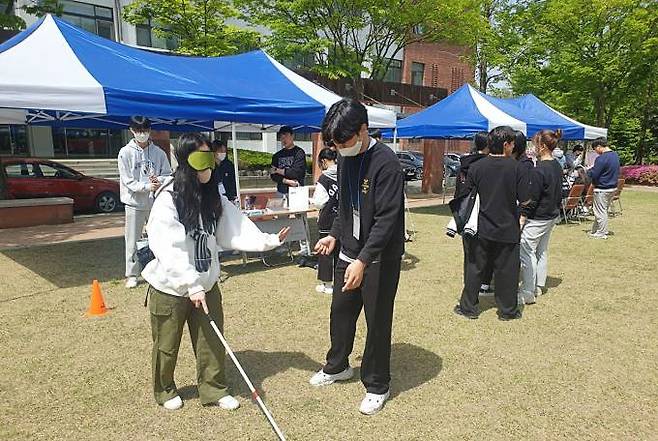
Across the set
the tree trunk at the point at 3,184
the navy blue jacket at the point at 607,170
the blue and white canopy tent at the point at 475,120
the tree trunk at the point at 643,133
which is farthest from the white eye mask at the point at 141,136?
the tree trunk at the point at 643,133

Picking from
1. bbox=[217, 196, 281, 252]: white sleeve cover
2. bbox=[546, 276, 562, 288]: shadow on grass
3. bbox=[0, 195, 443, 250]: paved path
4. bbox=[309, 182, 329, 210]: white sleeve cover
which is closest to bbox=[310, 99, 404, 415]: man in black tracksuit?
bbox=[217, 196, 281, 252]: white sleeve cover

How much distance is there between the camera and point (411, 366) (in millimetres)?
3475

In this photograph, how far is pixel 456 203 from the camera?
4.58 metres

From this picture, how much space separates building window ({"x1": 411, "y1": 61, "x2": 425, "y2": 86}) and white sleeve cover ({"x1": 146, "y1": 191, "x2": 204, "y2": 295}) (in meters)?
32.0

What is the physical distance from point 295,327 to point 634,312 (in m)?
3.45

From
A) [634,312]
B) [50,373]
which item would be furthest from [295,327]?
[634,312]

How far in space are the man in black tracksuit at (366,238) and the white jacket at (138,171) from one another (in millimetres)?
2931

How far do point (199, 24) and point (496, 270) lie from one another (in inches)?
515

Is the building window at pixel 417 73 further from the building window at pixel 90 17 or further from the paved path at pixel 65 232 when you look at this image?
the paved path at pixel 65 232

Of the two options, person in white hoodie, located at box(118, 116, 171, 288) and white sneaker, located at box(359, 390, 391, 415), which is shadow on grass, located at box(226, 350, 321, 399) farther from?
person in white hoodie, located at box(118, 116, 171, 288)

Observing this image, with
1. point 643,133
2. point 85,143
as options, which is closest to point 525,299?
point 85,143

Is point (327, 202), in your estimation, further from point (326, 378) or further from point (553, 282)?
point (553, 282)

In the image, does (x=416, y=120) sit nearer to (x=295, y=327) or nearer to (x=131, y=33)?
(x=295, y=327)

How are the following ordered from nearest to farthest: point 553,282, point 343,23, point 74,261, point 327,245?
point 327,245, point 553,282, point 74,261, point 343,23
